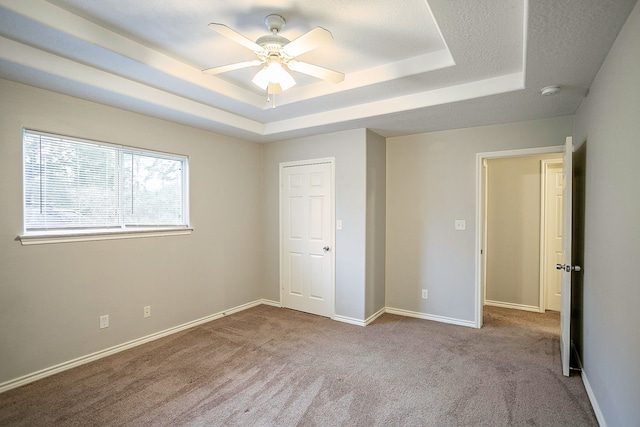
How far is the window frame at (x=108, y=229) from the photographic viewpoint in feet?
8.44

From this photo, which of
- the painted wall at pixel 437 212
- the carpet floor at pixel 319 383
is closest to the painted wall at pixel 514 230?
the carpet floor at pixel 319 383

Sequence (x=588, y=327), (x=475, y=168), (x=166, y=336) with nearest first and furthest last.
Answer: (x=588, y=327) < (x=166, y=336) < (x=475, y=168)

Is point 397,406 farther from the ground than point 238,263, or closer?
closer

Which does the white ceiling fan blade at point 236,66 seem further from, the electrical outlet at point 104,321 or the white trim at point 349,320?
the white trim at point 349,320

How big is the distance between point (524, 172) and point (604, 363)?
10.1ft

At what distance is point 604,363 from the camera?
2.00 metres

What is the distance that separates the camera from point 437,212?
4.03 meters

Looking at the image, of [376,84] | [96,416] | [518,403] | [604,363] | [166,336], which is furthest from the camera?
[166,336]

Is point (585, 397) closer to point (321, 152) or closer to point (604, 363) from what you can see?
point (604, 363)

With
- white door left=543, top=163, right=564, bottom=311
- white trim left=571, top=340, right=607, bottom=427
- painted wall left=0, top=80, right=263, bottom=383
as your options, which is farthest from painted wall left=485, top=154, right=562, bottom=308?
painted wall left=0, top=80, right=263, bottom=383

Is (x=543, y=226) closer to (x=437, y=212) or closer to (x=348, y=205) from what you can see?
(x=437, y=212)

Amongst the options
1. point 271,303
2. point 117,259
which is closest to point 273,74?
point 117,259

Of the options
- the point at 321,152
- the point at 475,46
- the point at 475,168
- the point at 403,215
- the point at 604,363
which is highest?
the point at 475,46

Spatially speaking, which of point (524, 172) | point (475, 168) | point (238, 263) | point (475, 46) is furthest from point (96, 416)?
point (524, 172)
